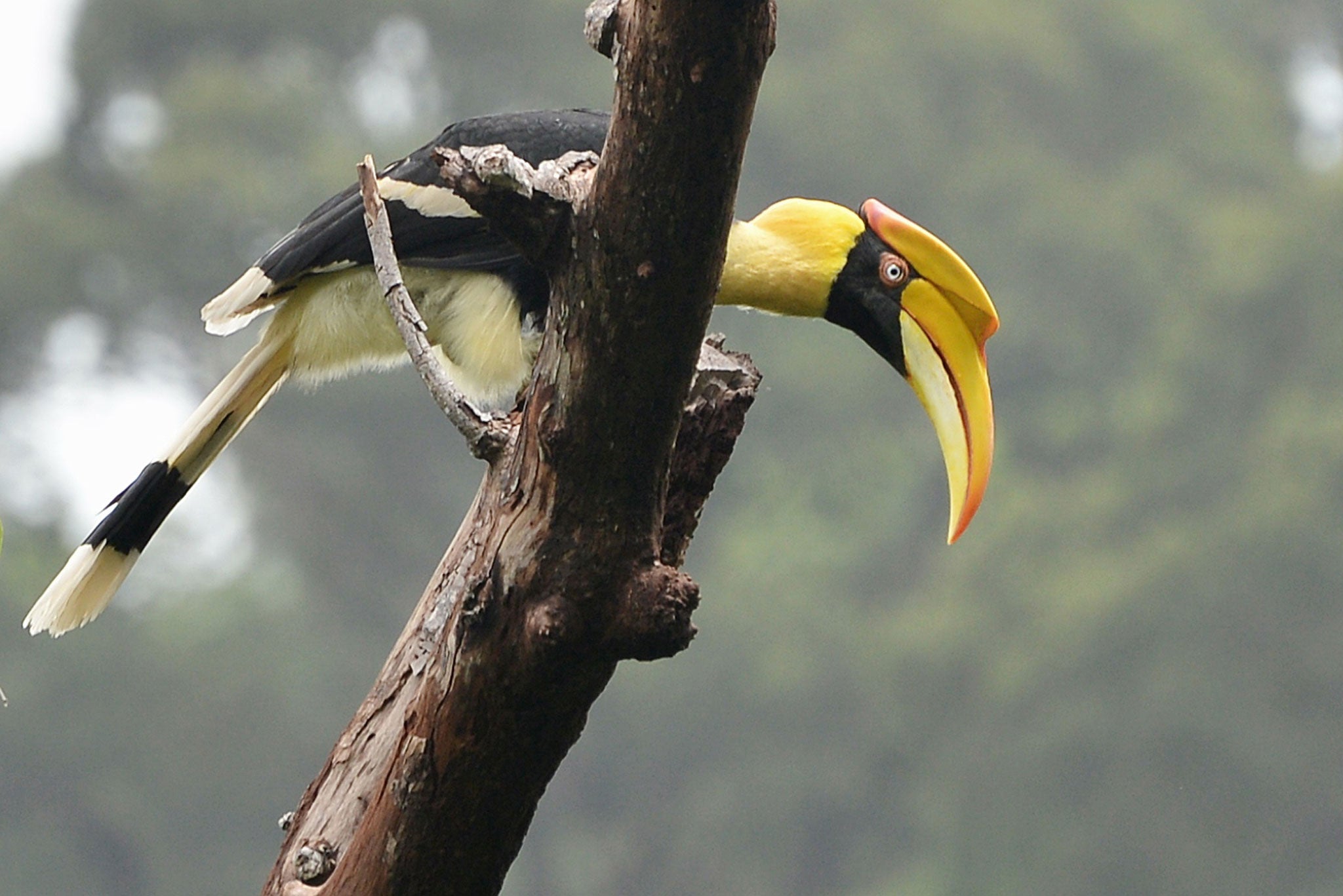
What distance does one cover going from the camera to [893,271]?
12.2 ft

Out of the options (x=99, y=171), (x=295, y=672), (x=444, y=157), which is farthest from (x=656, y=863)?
(x=444, y=157)

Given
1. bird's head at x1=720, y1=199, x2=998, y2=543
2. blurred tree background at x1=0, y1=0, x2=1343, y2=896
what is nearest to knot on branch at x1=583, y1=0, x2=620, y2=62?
bird's head at x1=720, y1=199, x2=998, y2=543

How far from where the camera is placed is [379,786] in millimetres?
2559

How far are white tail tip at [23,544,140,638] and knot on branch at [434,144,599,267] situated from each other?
1615 millimetres

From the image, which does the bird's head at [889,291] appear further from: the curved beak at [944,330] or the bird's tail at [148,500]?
the bird's tail at [148,500]

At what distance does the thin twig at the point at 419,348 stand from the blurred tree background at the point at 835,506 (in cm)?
1637

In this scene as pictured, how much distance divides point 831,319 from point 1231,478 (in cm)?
1773

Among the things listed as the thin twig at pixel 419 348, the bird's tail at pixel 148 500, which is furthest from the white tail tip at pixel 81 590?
the thin twig at pixel 419 348

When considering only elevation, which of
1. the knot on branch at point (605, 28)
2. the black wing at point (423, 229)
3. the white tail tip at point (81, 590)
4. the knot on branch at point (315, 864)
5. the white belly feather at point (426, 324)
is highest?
the black wing at point (423, 229)

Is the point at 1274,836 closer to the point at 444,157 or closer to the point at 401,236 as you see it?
the point at 401,236

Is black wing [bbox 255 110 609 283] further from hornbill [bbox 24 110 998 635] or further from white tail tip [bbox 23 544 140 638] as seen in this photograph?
white tail tip [bbox 23 544 140 638]

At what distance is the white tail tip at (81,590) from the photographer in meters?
3.53

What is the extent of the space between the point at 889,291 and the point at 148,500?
1464mm

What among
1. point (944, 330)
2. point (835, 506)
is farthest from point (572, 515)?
point (835, 506)
